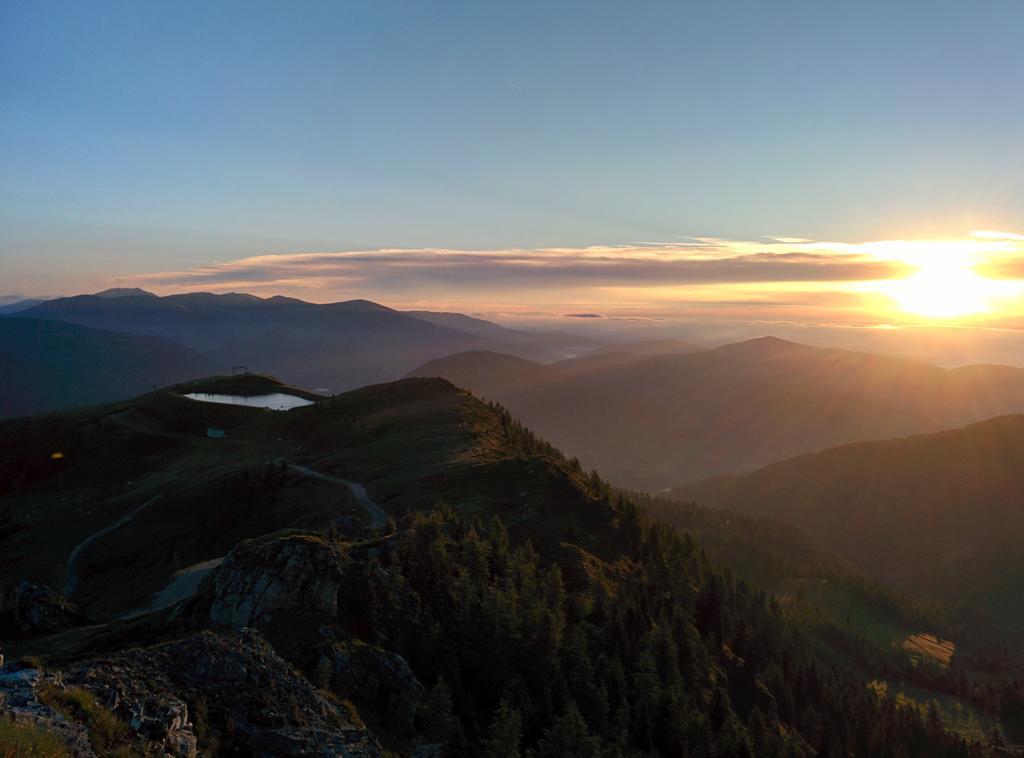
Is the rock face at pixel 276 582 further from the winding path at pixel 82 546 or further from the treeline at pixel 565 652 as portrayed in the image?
the winding path at pixel 82 546

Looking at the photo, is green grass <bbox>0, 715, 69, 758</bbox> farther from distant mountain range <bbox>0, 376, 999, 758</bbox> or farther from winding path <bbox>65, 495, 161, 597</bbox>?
winding path <bbox>65, 495, 161, 597</bbox>

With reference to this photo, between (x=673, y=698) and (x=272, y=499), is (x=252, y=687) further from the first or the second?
(x=272, y=499)

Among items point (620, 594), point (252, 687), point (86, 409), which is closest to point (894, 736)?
point (620, 594)

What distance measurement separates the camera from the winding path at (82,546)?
280 ft

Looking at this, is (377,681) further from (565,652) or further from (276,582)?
(565,652)

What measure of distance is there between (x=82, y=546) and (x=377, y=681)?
3116 inches

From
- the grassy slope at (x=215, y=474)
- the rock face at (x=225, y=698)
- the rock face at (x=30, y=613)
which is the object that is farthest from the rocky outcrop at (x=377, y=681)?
the grassy slope at (x=215, y=474)

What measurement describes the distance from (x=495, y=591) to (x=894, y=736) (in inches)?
4090

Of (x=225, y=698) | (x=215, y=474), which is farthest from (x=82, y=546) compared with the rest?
(x=225, y=698)

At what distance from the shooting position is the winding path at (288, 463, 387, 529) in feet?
267

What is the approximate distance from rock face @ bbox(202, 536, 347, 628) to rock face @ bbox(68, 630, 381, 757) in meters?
8.21

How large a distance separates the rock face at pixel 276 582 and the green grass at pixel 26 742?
19.9 m

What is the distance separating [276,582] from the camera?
4072 cm

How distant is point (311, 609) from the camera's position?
39781 millimetres
